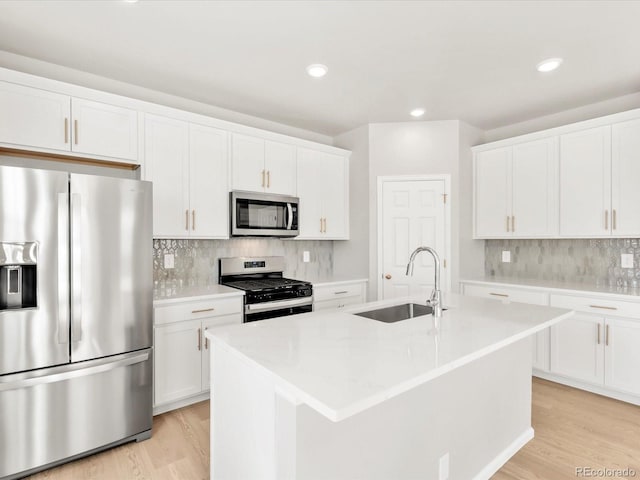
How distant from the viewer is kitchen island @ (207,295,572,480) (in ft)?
3.91

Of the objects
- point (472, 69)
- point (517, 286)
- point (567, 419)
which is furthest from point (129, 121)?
point (567, 419)

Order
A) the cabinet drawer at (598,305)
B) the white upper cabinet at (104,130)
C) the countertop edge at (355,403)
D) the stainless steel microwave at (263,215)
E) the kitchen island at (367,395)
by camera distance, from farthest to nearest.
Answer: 1. the stainless steel microwave at (263,215)
2. the cabinet drawer at (598,305)
3. the white upper cabinet at (104,130)
4. the kitchen island at (367,395)
5. the countertop edge at (355,403)

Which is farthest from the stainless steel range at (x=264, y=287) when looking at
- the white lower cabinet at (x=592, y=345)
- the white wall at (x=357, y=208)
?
the white lower cabinet at (x=592, y=345)

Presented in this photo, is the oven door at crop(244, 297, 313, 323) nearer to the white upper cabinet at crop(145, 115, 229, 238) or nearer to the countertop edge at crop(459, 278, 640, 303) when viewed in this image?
the white upper cabinet at crop(145, 115, 229, 238)

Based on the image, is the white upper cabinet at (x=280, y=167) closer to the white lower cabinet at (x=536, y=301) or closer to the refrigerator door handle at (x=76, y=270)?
the refrigerator door handle at (x=76, y=270)

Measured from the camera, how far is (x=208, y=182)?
3.14 metres

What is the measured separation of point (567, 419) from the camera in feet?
8.56

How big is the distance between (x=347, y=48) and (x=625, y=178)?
267 cm

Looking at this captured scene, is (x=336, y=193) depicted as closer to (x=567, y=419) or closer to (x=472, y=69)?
(x=472, y=69)

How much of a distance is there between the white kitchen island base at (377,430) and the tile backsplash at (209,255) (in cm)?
177

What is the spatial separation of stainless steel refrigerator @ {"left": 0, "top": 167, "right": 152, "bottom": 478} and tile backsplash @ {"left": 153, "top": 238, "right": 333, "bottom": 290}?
0.85 meters

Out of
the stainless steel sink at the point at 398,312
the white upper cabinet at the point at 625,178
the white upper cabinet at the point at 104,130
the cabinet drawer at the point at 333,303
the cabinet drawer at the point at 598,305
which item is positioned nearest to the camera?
the stainless steel sink at the point at 398,312

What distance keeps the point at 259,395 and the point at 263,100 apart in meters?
2.76

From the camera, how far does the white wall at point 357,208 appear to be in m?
4.06
